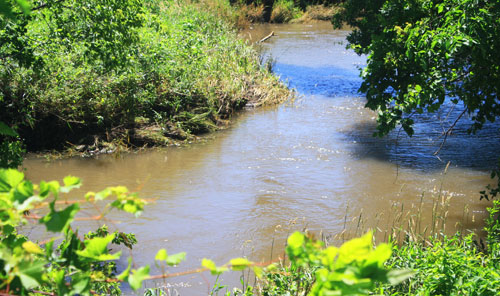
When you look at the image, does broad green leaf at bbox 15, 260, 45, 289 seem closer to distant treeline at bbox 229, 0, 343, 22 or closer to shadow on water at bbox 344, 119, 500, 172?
shadow on water at bbox 344, 119, 500, 172

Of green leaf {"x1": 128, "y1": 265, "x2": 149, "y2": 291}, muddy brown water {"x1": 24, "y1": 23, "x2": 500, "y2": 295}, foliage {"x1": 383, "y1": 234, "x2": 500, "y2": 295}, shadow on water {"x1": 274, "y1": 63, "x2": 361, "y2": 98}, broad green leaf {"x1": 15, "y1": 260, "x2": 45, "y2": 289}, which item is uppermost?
broad green leaf {"x1": 15, "y1": 260, "x2": 45, "y2": 289}

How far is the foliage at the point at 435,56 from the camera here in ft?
20.4

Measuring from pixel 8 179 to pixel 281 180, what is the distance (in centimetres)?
820

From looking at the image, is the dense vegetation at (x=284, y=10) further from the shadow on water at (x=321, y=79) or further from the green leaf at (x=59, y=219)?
the green leaf at (x=59, y=219)

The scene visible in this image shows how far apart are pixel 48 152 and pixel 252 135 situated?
447 centimetres

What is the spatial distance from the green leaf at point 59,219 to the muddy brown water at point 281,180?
14.1ft

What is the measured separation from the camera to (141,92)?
439 inches

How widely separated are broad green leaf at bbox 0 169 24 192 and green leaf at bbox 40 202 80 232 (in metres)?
0.16

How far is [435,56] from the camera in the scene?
6.67 meters

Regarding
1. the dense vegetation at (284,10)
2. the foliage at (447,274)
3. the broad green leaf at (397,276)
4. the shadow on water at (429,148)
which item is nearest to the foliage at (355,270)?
the broad green leaf at (397,276)

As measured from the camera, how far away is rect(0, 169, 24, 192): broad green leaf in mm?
1442

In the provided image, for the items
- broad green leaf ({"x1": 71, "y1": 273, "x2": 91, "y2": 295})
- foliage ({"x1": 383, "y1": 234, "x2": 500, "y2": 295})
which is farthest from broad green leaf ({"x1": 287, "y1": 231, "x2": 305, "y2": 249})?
foliage ({"x1": 383, "y1": 234, "x2": 500, "y2": 295})

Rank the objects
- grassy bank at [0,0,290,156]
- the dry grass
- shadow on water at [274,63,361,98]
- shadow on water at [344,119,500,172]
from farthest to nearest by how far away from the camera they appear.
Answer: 1. the dry grass
2. shadow on water at [274,63,361,98]
3. shadow on water at [344,119,500,172]
4. grassy bank at [0,0,290,156]

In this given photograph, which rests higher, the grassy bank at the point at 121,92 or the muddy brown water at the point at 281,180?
the grassy bank at the point at 121,92
